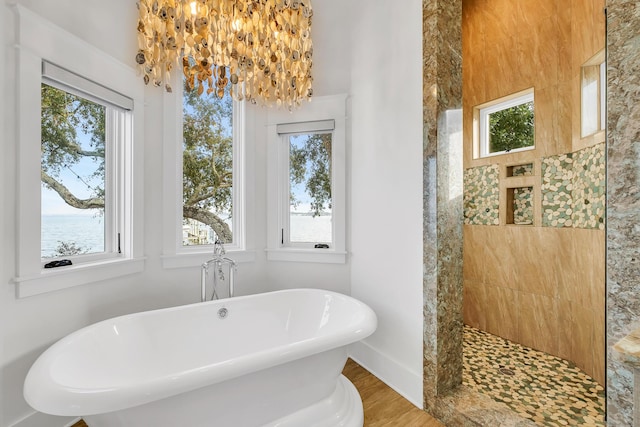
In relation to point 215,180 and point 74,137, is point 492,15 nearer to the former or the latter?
point 215,180

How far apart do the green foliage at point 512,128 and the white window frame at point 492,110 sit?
0.11 ft

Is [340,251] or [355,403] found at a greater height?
[340,251]

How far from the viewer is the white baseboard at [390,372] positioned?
6.06 feet

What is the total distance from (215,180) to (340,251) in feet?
4.11

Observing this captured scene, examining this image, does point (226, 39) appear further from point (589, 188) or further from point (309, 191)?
point (589, 188)

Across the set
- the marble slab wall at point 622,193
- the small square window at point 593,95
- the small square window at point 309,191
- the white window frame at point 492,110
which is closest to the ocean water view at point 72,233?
the small square window at point 309,191

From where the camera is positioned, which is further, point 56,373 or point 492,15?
point 492,15

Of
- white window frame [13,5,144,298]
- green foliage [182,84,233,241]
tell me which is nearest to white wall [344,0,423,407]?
green foliage [182,84,233,241]

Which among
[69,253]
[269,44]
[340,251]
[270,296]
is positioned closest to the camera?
[269,44]

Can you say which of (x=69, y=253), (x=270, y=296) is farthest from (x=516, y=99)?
(x=69, y=253)

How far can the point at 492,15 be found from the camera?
9.01 feet

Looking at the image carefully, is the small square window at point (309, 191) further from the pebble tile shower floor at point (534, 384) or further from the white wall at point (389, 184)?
the pebble tile shower floor at point (534, 384)

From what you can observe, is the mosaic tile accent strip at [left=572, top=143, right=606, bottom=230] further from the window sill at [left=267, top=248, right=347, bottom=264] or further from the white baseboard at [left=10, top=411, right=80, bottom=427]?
the white baseboard at [left=10, top=411, right=80, bottom=427]

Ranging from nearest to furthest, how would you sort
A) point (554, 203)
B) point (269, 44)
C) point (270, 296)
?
1. point (269, 44)
2. point (270, 296)
3. point (554, 203)
